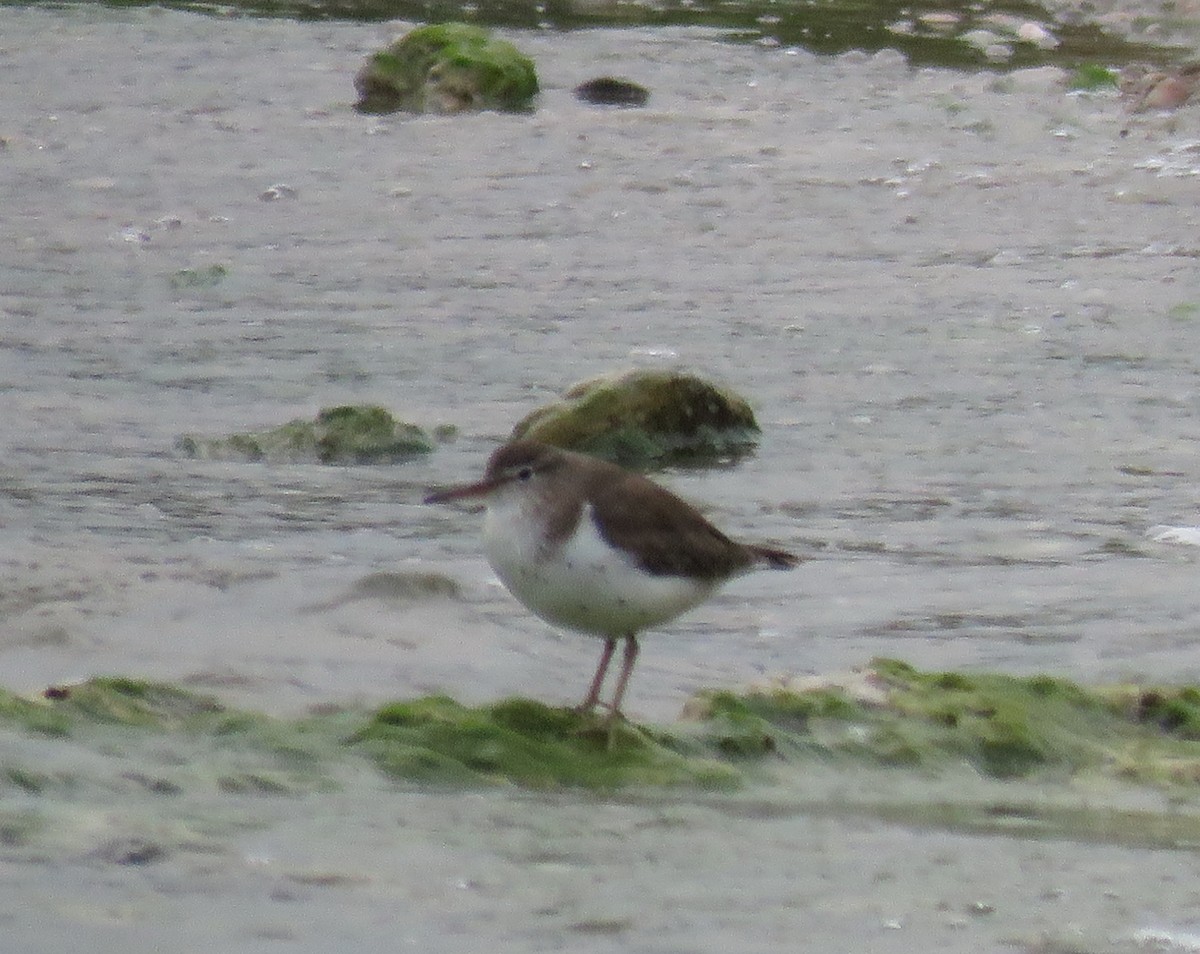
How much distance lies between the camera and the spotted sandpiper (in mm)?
5305

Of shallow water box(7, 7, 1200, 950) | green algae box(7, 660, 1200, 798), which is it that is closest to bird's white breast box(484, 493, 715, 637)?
green algae box(7, 660, 1200, 798)

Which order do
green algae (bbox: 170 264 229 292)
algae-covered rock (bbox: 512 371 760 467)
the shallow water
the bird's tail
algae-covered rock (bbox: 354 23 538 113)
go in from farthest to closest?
algae-covered rock (bbox: 354 23 538 113), green algae (bbox: 170 264 229 292), algae-covered rock (bbox: 512 371 760 467), the shallow water, the bird's tail

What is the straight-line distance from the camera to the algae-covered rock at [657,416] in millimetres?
8641

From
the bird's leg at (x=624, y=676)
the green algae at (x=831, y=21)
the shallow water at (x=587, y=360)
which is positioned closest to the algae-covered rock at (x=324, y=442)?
the shallow water at (x=587, y=360)

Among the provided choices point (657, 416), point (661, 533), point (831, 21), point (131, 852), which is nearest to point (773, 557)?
point (661, 533)

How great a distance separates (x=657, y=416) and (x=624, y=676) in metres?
3.25

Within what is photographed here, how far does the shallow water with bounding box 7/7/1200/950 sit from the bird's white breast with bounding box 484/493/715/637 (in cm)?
70

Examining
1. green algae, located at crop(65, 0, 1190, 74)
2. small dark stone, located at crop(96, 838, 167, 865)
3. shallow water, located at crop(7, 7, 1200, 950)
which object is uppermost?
green algae, located at crop(65, 0, 1190, 74)

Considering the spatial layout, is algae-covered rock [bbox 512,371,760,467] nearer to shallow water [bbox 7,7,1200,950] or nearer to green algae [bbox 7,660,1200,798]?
shallow water [bbox 7,7,1200,950]

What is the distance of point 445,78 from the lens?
626 inches

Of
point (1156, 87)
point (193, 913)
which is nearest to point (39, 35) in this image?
point (1156, 87)

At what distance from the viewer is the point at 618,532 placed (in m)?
5.35

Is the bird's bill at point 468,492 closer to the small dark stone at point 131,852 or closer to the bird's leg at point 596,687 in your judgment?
the bird's leg at point 596,687

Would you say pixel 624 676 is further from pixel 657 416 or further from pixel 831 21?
pixel 831 21
